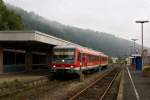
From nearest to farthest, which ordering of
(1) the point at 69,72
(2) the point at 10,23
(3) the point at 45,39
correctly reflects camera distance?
(1) the point at 69,72
(3) the point at 45,39
(2) the point at 10,23

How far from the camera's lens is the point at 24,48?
42.2 meters

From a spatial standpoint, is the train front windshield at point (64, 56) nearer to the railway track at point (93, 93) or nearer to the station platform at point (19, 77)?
the station platform at point (19, 77)

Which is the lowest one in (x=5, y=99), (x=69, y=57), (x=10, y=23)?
(x=5, y=99)

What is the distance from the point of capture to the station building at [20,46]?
3106 centimetres

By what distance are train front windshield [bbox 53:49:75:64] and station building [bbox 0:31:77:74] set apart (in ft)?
6.28

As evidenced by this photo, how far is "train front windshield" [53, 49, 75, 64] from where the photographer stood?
3070cm

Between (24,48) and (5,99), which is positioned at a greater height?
(24,48)

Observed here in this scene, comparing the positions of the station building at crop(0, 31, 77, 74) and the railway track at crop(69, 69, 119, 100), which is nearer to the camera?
the railway track at crop(69, 69, 119, 100)

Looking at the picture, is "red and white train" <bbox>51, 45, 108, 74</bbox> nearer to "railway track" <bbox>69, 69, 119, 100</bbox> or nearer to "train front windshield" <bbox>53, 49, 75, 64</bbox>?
"train front windshield" <bbox>53, 49, 75, 64</bbox>

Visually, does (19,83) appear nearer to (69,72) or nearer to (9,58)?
(69,72)

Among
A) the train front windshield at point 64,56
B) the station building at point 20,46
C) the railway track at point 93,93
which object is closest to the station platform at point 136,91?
the railway track at point 93,93

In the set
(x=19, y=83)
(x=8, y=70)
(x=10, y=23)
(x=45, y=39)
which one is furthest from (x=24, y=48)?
(x=10, y=23)

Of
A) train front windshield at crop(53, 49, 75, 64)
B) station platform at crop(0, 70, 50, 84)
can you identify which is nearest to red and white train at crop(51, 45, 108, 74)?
train front windshield at crop(53, 49, 75, 64)

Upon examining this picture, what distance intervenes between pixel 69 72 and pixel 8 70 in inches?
391
